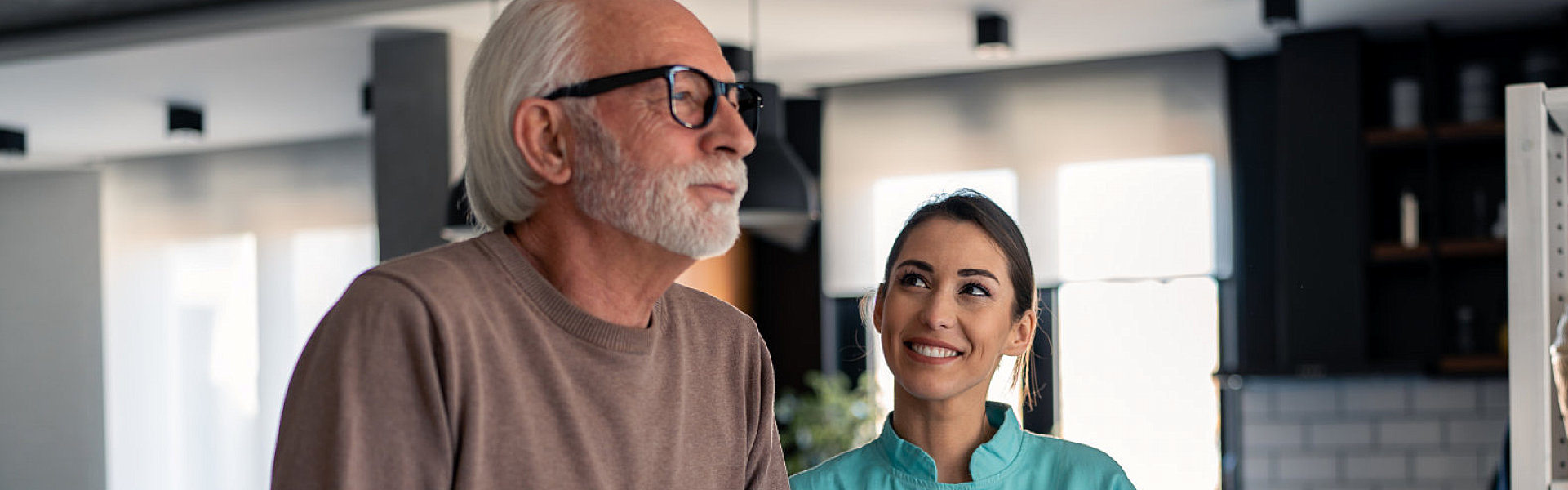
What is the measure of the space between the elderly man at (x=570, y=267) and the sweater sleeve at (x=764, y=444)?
94 mm

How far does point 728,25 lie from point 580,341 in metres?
3.41

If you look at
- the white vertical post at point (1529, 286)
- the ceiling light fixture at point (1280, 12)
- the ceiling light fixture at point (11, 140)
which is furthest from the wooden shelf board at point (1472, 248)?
the ceiling light fixture at point (11, 140)

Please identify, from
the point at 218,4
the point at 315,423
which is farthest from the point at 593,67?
the point at 218,4

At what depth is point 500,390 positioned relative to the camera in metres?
1.09

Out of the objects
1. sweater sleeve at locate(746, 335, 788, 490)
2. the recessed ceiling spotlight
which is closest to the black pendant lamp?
sweater sleeve at locate(746, 335, 788, 490)

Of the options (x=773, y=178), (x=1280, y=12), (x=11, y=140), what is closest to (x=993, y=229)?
(x=773, y=178)

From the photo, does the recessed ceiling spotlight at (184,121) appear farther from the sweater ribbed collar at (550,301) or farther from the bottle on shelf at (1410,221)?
the sweater ribbed collar at (550,301)

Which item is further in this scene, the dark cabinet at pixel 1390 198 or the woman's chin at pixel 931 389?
the dark cabinet at pixel 1390 198

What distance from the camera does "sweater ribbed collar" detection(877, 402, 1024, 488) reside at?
1616mm

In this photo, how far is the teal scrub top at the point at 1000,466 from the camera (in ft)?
5.29

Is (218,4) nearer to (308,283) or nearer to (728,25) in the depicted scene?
(728,25)

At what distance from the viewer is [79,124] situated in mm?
6523

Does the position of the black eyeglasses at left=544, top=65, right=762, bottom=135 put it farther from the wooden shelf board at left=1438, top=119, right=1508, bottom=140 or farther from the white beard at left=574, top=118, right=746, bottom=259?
the wooden shelf board at left=1438, top=119, right=1508, bottom=140

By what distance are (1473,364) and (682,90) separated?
389 cm
